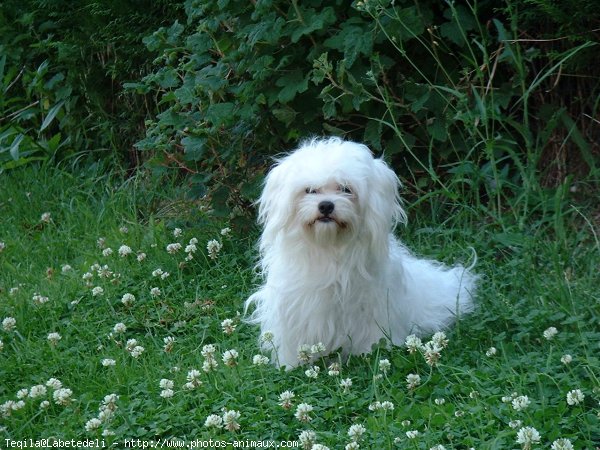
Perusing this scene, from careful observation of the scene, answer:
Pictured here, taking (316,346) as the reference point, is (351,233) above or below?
above

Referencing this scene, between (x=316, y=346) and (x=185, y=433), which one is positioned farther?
(x=316, y=346)

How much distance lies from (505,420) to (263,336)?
129 cm

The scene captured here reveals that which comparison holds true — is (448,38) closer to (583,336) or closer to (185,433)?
(583,336)

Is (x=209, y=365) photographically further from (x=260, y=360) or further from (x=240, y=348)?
(x=240, y=348)

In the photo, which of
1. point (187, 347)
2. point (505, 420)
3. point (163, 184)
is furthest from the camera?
point (163, 184)

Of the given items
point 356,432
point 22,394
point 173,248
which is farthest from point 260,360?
point 173,248

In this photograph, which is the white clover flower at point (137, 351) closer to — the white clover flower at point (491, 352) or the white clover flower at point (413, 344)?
the white clover flower at point (413, 344)

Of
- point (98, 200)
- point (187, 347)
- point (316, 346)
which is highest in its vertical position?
point (316, 346)

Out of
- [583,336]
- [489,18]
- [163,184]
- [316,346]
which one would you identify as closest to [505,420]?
[583,336]

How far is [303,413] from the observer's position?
12.2ft

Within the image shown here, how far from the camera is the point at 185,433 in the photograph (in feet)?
12.7

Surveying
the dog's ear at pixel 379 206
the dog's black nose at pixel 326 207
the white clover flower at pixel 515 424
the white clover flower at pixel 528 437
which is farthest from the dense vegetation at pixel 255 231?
the dog's black nose at pixel 326 207

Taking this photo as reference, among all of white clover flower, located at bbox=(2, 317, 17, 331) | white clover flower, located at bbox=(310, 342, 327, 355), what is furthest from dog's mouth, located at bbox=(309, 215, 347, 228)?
white clover flower, located at bbox=(2, 317, 17, 331)

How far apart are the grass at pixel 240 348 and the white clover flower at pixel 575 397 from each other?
0.13 ft
